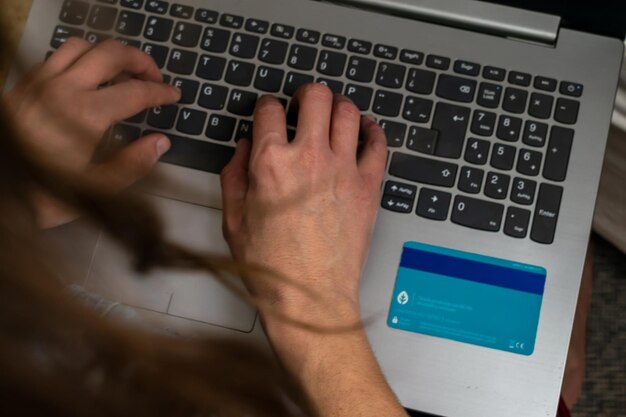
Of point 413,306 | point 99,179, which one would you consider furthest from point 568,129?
point 99,179

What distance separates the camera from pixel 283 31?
27.8 inches

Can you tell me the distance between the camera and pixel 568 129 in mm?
667

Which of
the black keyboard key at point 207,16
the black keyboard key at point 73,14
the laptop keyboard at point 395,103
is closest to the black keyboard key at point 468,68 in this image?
the laptop keyboard at point 395,103

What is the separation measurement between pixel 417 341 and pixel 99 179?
274 mm

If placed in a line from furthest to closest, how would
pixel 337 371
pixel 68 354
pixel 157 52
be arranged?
pixel 157 52, pixel 337 371, pixel 68 354

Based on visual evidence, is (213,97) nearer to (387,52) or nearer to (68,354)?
(387,52)

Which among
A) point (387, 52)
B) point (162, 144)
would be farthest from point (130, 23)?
point (387, 52)

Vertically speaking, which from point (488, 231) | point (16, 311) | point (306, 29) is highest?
point (306, 29)

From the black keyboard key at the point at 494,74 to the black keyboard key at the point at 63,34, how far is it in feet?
1.15

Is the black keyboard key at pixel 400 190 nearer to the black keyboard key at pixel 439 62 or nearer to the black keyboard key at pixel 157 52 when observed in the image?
the black keyboard key at pixel 439 62

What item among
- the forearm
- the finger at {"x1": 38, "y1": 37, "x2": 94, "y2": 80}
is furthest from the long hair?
the finger at {"x1": 38, "y1": 37, "x2": 94, "y2": 80}

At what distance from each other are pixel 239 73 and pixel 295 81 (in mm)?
48

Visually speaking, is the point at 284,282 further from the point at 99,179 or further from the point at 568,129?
the point at 568,129

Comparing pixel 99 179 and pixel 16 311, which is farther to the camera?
pixel 99 179
